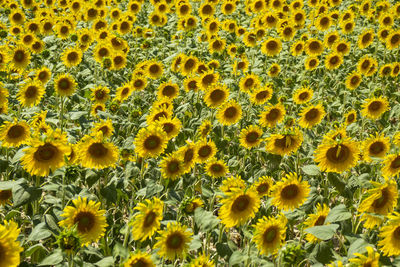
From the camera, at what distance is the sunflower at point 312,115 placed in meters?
4.84

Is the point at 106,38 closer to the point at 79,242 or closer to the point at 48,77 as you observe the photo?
the point at 48,77

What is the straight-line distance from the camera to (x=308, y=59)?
6.93 metres

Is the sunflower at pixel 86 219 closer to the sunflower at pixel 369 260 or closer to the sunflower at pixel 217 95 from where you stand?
the sunflower at pixel 369 260

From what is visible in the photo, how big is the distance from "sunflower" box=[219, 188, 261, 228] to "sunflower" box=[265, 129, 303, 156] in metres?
1.05

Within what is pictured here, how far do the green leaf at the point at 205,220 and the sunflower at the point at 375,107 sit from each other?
3.20m

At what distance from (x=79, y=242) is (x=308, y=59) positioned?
5572mm

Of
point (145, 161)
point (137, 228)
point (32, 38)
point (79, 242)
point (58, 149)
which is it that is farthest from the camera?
point (32, 38)

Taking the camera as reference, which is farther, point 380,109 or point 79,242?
point 380,109

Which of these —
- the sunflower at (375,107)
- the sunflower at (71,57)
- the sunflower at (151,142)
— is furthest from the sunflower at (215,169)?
the sunflower at (71,57)

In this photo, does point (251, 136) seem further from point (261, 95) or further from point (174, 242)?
point (174, 242)

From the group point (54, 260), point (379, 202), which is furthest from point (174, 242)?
point (379, 202)

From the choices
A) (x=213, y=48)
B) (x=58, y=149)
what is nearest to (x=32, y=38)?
(x=213, y=48)

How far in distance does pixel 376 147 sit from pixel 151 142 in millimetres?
2286

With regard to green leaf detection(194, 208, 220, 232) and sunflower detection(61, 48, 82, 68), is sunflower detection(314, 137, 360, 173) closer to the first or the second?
green leaf detection(194, 208, 220, 232)
